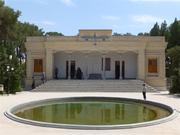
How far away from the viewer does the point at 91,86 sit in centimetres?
3603

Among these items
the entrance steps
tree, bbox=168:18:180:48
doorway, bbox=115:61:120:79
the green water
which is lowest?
the green water

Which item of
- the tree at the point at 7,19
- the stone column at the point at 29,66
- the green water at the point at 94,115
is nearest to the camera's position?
the green water at the point at 94,115

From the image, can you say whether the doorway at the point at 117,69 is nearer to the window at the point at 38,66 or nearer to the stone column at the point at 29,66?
the window at the point at 38,66

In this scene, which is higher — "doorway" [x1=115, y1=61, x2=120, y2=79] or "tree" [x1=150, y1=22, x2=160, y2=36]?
"tree" [x1=150, y1=22, x2=160, y2=36]

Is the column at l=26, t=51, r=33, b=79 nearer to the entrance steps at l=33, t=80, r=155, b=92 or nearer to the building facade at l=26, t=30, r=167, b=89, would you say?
the building facade at l=26, t=30, r=167, b=89

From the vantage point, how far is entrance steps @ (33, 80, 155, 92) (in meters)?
35.1

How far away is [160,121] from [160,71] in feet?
80.8

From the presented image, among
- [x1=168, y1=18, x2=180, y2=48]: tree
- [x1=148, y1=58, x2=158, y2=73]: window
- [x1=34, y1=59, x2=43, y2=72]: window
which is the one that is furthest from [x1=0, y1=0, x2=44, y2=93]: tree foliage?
[x1=168, y1=18, x2=180, y2=48]: tree

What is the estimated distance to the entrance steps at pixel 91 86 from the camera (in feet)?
115

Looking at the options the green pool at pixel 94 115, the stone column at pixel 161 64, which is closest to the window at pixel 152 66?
the stone column at pixel 161 64

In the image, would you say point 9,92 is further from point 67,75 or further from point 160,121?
point 160,121

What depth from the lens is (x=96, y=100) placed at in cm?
2745

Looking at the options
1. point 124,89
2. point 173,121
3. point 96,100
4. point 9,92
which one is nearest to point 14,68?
point 9,92

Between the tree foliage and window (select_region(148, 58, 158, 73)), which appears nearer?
the tree foliage
